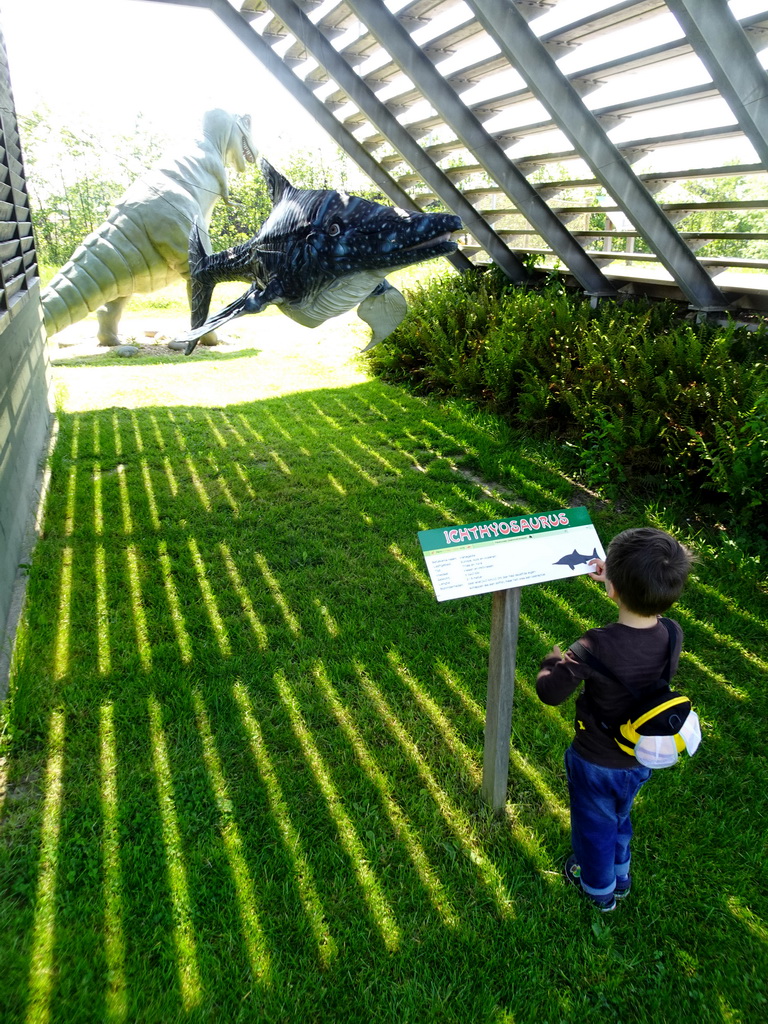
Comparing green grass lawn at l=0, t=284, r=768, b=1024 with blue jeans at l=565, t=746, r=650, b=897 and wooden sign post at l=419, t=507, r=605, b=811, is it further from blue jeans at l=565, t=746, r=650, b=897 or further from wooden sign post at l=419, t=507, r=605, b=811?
wooden sign post at l=419, t=507, r=605, b=811

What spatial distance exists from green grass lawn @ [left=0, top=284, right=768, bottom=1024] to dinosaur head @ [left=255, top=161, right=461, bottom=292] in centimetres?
191

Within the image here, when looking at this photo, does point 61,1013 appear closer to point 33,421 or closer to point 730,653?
point 730,653

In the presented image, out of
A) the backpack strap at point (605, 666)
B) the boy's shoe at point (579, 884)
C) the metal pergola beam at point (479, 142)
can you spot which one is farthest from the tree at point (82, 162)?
the boy's shoe at point (579, 884)

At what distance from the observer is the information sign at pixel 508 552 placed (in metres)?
2.02

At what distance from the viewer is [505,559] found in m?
2.09

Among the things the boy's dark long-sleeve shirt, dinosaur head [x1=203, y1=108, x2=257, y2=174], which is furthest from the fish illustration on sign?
dinosaur head [x1=203, y1=108, x2=257, y2=174]

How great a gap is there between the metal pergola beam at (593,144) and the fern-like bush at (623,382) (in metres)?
0.39

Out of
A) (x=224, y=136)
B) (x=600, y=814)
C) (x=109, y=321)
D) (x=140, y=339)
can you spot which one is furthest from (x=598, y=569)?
(x=140, y=339)

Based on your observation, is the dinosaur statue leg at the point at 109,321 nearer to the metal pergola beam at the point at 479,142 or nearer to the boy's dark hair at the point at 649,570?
the metal pergola beam at the point at 479,142

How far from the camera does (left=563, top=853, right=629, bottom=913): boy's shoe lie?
210cm

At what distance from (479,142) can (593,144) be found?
1.16 meters

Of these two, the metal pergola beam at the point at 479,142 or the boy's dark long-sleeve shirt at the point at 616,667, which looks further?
the metal pergola beam at the point at 479,142

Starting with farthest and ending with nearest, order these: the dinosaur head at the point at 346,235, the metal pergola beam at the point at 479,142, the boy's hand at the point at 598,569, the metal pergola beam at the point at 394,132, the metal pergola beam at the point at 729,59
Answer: the metal pergola beam at the point at 479,142 → the metal pergola beam at the point at 394,132 → the metal pergola beam at the point at 729,59 → the dinosaur head at the point at 346,235 → the boy's hand at the point at 598,569

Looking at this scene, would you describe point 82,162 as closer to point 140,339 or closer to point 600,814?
point 600,814
